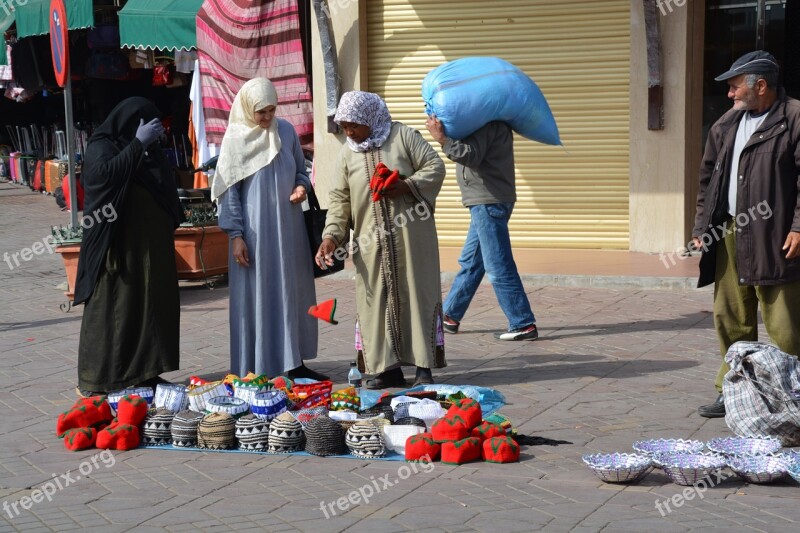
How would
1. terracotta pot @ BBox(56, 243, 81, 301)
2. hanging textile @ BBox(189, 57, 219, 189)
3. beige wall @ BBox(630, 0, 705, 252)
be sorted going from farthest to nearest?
hanging textile @ BBox(189, 57, 219, 189)
beige wall @ BBox(630, 0, 705, 252)
terracotta pot @ BBox(56, 243, 81, 301)

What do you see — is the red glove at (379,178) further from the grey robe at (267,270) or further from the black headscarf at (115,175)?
the black headscarf at (115,175)

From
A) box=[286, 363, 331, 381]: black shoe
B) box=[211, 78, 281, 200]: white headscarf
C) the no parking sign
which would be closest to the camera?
box=[211, 78, 281, 200]: white headscarf

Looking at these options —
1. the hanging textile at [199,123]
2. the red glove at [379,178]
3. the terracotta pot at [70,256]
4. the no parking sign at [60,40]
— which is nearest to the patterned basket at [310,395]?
the red glove at [379,178]

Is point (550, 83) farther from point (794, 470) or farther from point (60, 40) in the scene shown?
point (794, 470)

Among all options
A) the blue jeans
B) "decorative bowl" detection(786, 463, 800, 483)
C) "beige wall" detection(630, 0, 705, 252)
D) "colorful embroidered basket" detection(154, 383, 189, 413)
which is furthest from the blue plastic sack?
"decorative bowl" detection(786, 463, 800, 483)

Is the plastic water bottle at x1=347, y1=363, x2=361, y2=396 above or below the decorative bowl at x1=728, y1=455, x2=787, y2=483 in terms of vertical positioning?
above

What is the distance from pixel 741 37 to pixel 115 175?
7331mm

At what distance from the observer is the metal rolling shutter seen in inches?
464

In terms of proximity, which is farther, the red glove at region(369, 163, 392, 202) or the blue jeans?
the blue jeans

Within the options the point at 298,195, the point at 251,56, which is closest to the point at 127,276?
the point at 298,195

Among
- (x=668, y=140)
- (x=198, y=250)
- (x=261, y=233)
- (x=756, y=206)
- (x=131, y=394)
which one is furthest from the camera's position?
(x=668, y=140)

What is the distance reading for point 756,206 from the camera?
588 centimetres

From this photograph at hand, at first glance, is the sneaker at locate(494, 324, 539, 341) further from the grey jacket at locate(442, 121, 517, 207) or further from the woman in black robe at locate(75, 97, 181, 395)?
the woman in black robe at locate(75, 97, 181, 395)

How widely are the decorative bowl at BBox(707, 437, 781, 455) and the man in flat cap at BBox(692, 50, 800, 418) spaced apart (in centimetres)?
74
